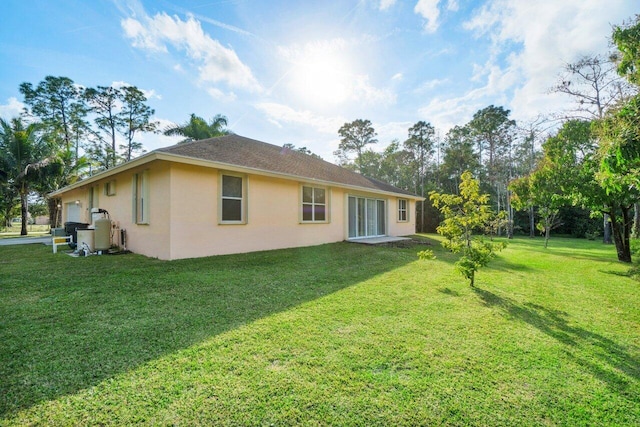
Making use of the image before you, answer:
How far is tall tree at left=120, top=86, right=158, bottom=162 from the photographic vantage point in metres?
25.2

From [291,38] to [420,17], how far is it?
416cm

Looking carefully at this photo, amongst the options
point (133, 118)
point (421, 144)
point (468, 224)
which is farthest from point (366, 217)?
point (133, 118)

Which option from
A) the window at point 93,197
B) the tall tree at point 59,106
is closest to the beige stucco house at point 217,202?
the window at point 93,197

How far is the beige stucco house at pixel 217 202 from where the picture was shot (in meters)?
6.97

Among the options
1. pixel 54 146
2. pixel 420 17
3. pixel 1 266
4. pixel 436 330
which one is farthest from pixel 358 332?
pixel 54 146

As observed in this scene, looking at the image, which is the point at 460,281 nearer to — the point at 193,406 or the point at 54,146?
the point at 193,406

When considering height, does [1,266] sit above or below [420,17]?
below

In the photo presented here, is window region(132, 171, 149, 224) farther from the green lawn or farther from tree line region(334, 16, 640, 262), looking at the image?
tree line region(334, 16, 640, 262)

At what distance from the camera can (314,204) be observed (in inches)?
426

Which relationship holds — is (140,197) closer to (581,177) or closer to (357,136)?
(581,177)

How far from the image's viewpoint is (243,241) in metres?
8.31

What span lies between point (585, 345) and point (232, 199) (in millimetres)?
7860

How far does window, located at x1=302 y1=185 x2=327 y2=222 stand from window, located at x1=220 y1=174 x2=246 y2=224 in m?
2.72

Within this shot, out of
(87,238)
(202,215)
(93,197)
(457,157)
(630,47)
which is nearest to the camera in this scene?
(630,47)
